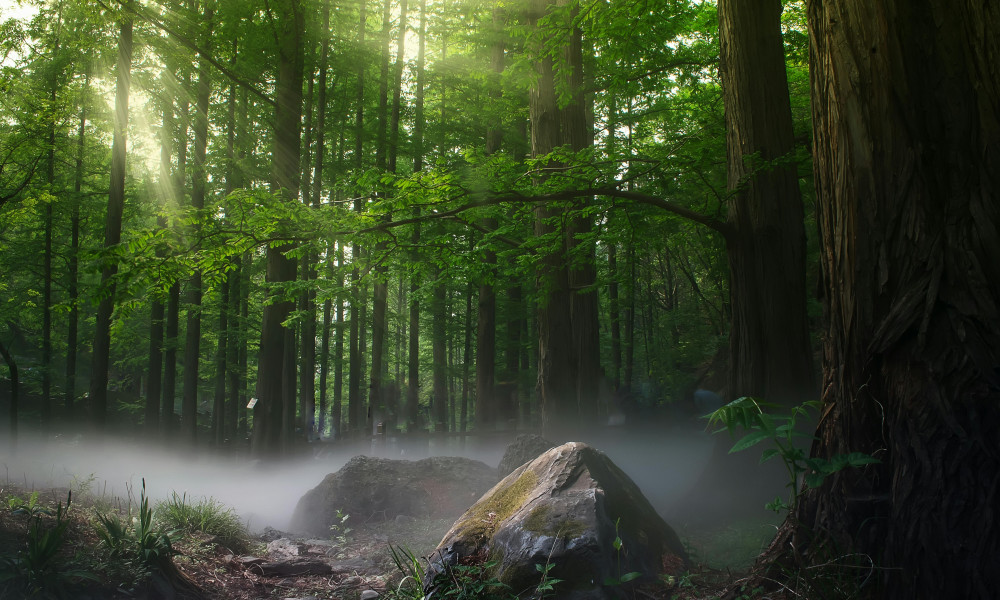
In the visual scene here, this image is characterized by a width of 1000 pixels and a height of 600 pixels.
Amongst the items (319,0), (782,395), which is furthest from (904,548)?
(319,0)

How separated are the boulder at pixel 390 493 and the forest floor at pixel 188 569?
5.73ft

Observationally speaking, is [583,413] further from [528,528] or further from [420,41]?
[420,41]

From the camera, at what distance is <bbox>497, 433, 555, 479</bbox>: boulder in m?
8.20

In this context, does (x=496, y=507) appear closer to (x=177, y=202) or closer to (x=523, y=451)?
(x=523, y=451)

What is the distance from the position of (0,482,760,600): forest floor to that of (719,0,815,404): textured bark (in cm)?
185

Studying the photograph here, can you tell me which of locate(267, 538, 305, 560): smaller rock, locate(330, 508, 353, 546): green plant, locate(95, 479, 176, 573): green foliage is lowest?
locate(330, 508, 353, 546): green plant

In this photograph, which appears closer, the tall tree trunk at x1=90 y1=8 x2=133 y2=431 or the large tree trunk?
the large tree trunk

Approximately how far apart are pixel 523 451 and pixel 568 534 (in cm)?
466

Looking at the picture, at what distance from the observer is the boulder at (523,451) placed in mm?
8203

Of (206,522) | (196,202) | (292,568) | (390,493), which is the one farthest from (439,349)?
(292,568)

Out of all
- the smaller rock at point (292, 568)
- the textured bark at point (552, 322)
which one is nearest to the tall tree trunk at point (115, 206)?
the textured bark at point (552, 322)

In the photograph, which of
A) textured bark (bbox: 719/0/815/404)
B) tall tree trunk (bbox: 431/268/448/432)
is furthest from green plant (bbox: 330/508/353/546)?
tall tree trunk (bbox: 431/268/448/432)

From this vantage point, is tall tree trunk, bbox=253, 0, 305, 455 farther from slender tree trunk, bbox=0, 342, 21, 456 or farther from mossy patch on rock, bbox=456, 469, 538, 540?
mossy patch on rock, bbox=456, 469, 538, 540

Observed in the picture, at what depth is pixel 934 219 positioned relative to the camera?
8.98ft
